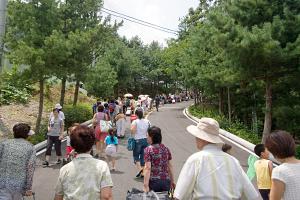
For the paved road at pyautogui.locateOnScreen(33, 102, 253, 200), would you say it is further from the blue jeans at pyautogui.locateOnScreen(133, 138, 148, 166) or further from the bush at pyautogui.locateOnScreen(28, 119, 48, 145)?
the bush at pyautogui.locateOnScreen(28, 119, 48, 145)

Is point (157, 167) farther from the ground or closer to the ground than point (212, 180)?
closer to the ground

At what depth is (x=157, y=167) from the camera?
6656mm

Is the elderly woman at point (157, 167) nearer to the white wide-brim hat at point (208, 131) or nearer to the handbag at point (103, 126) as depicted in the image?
the white wide-brim hat at point (208, 131)

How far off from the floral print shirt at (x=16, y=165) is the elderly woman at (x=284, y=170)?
2.93 meters

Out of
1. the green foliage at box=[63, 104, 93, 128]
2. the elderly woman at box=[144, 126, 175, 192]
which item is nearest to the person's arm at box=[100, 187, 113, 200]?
the elderly woman at box=[144, 126, 175, 192]

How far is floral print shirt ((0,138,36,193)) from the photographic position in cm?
539

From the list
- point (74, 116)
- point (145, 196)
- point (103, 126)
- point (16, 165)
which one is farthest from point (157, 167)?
point (74, 116)

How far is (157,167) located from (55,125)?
21.7 ft

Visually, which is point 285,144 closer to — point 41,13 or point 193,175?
point 193,175

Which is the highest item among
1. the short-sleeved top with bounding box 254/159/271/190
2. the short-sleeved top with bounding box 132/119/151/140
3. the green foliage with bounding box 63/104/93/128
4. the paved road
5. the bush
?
the green foliage with bounding box 63/104/93/128

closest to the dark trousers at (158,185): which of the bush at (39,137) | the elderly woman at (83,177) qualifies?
the elderly woman at (83,177)

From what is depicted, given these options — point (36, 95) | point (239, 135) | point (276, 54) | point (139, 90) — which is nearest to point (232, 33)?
→ point (276, 54)

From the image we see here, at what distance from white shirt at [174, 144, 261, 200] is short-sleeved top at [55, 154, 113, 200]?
788mm

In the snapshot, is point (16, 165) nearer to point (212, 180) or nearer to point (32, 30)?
point (212, 180)
